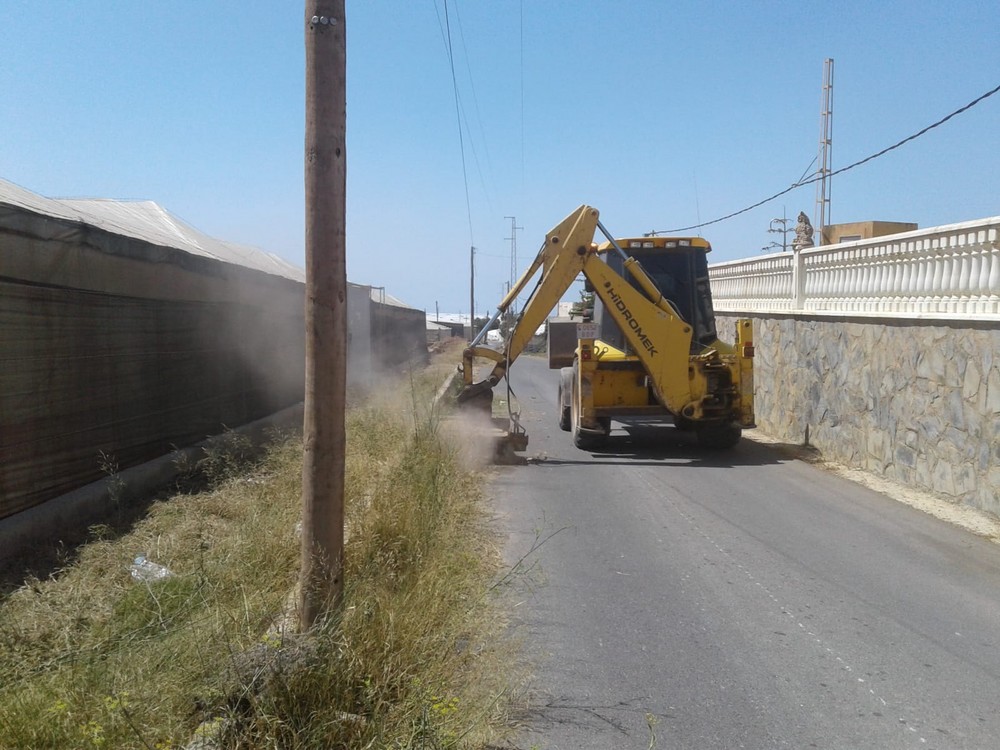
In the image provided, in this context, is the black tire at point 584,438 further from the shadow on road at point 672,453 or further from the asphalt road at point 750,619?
the asphalt road at point 750,619

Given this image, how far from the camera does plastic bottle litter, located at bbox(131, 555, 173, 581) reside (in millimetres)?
5461

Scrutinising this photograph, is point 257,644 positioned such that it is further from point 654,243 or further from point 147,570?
point 654,243

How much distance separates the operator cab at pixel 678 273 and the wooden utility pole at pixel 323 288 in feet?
30.0

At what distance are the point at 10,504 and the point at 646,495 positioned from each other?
6070 mm

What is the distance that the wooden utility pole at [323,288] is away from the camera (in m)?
4.30

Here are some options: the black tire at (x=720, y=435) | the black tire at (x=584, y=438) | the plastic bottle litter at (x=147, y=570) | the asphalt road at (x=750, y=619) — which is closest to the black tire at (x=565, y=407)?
the black tire at (x=584, y=438)

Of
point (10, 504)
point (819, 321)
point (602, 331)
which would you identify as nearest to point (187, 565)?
point (10, 504)

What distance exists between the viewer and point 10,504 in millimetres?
6379

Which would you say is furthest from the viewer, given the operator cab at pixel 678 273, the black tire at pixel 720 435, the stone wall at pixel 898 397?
the operator cab at pixel 678 273

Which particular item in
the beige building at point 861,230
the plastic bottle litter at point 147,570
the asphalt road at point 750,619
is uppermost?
the beige building at point 861,230

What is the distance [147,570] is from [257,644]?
2.26 m

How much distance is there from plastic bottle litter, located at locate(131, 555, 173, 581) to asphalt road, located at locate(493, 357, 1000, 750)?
2215mm

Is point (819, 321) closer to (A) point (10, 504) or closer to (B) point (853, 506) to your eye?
(B) point (853, 506)

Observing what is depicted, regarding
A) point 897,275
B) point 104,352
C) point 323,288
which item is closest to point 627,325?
point 897,275
